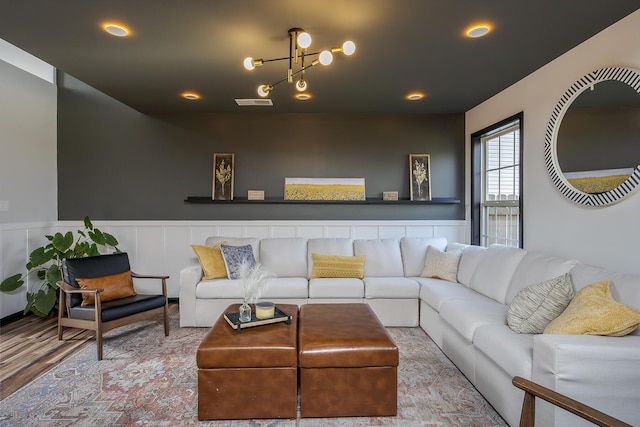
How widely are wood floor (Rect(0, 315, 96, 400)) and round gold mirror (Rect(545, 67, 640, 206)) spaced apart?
4476 mm

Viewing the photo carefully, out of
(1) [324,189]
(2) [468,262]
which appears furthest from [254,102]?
(2) [468,262]

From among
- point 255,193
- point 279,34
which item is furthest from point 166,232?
point 279,34

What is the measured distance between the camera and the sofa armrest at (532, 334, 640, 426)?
166cm

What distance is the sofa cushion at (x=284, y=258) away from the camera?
4258 millimetres

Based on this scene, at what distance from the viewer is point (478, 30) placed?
2.55 meters

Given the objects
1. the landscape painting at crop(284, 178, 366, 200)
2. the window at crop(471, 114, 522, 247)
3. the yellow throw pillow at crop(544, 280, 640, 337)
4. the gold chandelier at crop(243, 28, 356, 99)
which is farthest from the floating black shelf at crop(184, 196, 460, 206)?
the yellow throw pillow at crop(544, 280, 640, 337)

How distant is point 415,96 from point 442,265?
1.99 meters

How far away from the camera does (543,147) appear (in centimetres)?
325

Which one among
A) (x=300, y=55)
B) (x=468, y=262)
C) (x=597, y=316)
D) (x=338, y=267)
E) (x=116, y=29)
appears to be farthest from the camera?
(x=338, y=267)

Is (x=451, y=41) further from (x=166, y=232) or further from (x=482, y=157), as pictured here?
(x=166, y=232)

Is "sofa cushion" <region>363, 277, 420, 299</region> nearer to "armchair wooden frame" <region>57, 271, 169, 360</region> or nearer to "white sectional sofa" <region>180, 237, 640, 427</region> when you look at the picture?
"white sectional sofa" <region>180, 237, 640, 427</region>

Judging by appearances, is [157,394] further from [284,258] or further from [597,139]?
[597,139]

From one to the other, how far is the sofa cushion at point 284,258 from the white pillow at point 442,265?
1470 millimetres

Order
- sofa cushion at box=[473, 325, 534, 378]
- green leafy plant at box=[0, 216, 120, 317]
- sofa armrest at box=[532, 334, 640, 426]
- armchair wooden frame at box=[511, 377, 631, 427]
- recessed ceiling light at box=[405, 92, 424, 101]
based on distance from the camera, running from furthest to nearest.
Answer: recessed ceiling light at box=[405, 92, 424, 101], green leafy plant at box=[0, 216, 120, 317], sofa cushion at box=[473, 325, 534, 378], sofa armrest at box=[532, 334, 640, 426], armchair wooden frame at box=[511, 377, 631, 427]
